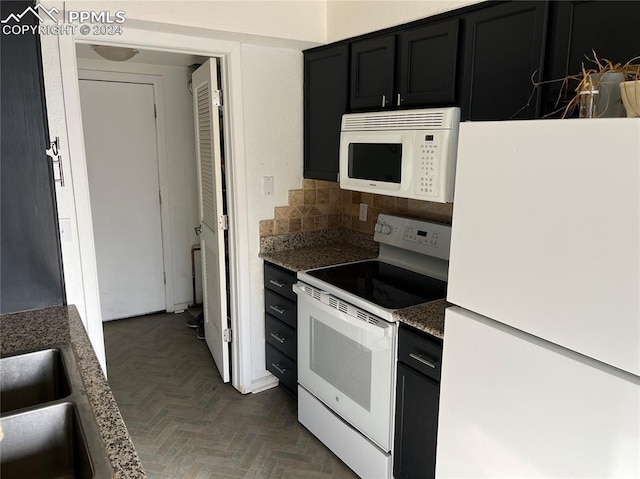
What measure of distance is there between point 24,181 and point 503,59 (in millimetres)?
1786

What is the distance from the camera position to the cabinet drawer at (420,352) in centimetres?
177

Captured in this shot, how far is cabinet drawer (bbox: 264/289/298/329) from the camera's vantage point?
2698 mm

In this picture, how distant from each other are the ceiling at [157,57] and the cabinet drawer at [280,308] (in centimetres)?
182

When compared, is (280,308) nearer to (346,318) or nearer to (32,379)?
(346,318)

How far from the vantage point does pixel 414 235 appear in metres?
2.53

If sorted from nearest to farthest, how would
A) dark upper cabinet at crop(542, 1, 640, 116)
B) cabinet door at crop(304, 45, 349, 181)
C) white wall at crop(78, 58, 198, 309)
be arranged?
dark upper cabinet at crop(542, 1, 640, 116), cabinet door at crop(304, 45, 349, 181), white wall at crop(78, 58, 198, 309)

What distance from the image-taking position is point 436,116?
1.91 m

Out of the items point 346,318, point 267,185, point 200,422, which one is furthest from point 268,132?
point 200,422

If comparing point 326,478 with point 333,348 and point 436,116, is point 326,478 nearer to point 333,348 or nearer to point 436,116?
point 333,348

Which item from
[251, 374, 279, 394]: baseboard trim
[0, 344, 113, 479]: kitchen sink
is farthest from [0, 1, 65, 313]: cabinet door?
[251, 374, 279, 394]: baseboard trim

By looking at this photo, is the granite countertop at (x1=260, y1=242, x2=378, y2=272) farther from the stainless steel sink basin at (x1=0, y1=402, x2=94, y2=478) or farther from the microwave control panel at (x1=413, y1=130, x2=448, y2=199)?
the stainless steel sink basin at (x1=0, y1=402, x2=94, y2=478)

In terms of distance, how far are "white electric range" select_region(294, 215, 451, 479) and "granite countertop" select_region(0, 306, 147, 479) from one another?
107 centimetres

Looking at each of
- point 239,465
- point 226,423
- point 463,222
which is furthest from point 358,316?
point 226,423

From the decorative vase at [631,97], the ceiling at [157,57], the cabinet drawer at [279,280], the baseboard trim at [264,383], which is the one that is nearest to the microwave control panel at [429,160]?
the decorative vase at [631,97]
